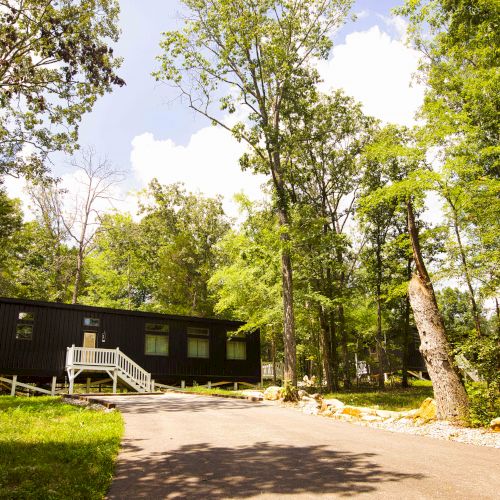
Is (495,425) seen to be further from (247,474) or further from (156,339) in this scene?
(156,339)

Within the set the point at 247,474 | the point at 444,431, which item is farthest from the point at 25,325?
the point at 444,431

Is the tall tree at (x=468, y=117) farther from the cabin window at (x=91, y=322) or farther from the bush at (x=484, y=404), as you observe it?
the cabin window at (x=91, y=322)

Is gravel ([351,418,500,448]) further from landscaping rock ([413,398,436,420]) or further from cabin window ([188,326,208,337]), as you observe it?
cabin window ([188,326,208,337])

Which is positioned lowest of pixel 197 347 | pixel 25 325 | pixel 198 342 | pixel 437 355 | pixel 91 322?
pixel 437 355

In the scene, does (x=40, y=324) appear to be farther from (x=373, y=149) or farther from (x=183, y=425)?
(x=373, y=149)

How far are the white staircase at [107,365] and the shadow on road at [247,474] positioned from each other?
14.6m

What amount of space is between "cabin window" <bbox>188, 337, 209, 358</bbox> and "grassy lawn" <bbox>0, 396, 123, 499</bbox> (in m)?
15.7

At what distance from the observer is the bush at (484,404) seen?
8.76m

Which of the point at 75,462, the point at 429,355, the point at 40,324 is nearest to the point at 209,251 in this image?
the point at 40,324

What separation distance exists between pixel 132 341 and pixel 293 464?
19.2m

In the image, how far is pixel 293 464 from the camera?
18.4ft

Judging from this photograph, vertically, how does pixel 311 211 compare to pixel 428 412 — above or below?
above

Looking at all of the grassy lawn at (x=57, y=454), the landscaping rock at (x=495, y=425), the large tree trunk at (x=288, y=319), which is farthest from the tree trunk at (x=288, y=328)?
the landscaping rock at (x=495, y=425)

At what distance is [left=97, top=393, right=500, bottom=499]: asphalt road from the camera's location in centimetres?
448
